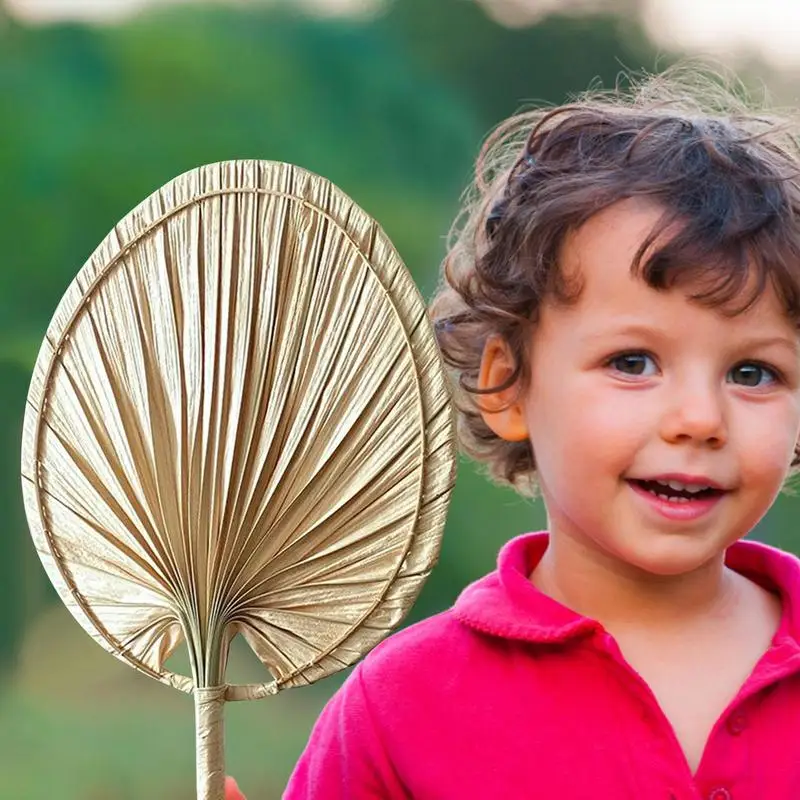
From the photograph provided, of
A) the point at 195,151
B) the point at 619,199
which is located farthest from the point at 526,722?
the point at 195,151

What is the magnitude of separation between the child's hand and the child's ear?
1.05ft

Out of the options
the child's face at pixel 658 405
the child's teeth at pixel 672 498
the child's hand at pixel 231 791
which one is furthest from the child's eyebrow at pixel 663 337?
the child's hand at pixel 231 791

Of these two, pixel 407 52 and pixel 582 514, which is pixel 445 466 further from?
pixel 407 52

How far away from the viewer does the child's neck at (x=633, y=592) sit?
40.2 inches

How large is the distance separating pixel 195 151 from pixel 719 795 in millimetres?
2312

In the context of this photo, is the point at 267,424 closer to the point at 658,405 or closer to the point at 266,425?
the point at 266,425

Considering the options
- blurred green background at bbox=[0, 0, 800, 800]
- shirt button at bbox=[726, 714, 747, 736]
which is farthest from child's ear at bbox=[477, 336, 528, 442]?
blurred green background at bbox=[0, 0, 800, 800]

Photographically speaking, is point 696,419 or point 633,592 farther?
point 633,592

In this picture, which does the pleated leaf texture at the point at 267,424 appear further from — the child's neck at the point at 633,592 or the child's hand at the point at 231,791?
the child's neck at the point at 633,592

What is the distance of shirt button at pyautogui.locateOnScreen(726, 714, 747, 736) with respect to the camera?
3.14 ft

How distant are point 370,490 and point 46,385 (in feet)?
0.74

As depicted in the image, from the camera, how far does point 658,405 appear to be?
Result: 928mm

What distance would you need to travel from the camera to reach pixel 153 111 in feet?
9.76

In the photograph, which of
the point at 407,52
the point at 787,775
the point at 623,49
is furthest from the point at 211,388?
the point at 407,52
